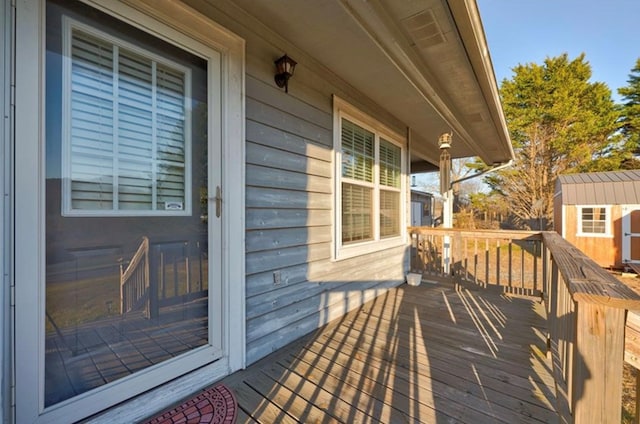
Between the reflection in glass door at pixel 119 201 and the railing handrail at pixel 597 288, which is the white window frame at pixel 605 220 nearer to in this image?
the railing handrail at pixel 597 288

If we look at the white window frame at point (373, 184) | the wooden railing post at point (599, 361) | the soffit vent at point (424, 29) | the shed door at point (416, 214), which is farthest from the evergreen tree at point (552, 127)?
the wooden railing post at point (599, 361)

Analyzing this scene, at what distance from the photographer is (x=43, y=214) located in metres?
1.19

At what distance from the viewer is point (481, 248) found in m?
11.1

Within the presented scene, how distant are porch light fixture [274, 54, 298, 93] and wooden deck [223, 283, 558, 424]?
6.79 feet

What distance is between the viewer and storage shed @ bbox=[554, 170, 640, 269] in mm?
7133

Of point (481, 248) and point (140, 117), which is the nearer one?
point (140, 117)

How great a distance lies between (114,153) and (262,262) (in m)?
1.10

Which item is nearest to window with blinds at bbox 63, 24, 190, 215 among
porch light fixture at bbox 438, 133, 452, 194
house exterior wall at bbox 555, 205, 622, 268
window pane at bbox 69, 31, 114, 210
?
window pane at bbox 69, 31, 114, 210

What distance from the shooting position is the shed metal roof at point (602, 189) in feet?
23.7

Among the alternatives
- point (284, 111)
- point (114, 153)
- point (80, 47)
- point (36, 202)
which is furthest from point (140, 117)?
point (284, 111)

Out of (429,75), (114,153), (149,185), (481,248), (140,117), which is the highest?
(429,75)

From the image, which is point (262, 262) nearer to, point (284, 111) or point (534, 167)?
point (284, 111)

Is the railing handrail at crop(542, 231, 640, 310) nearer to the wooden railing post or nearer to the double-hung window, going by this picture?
the wooden railing post

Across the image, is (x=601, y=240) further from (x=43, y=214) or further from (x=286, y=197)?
(x=43, y=214)
